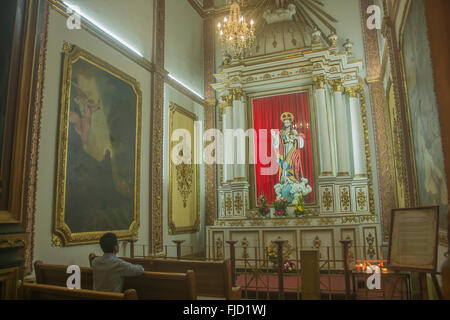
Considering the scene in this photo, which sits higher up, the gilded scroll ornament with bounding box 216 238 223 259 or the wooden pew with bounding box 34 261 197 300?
the wooden pew with bounding box 34 261 197 300

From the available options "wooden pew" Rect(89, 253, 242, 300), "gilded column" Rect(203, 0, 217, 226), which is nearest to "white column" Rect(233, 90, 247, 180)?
"gilded column" Rect(203, 0, 217, 226)

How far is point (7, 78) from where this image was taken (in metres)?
3.78

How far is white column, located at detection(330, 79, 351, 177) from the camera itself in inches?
330

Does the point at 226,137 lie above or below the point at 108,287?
above

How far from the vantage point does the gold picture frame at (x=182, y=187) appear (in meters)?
8.13

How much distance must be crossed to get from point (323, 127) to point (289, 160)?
1.18 m

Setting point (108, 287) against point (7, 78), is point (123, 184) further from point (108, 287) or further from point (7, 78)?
point (108, 287)

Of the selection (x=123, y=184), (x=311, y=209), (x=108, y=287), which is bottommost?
(x=108, y=287)

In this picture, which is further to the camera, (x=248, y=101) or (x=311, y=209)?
(x=248, y=101)

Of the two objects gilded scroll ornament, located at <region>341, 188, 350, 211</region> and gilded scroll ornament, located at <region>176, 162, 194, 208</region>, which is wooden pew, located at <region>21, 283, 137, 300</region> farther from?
gilded scroll ornament, located at <region>341, 188, 350, 211</region>

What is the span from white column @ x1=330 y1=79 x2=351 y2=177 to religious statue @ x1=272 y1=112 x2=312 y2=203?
35.6 inches

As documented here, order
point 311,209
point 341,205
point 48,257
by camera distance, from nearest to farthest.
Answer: point 48,257, point 341,205, point 311,209

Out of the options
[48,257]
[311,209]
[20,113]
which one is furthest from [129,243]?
[311,209]

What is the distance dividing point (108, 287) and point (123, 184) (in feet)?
11.8
